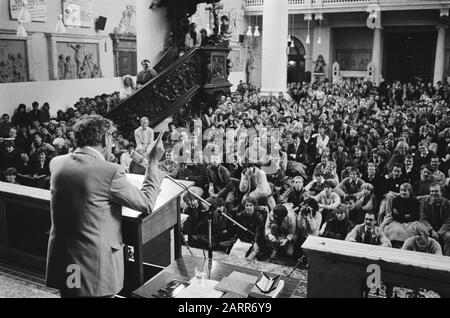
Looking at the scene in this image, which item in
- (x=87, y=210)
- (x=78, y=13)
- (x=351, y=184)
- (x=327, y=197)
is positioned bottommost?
(x=327, y=197)

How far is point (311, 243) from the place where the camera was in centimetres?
263

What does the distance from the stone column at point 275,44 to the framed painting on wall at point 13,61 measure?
8932 mm

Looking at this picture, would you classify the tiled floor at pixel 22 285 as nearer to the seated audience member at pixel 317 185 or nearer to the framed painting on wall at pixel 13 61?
the seated audience member at pixel 317 185

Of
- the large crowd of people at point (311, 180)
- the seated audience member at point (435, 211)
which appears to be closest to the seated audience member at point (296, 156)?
the large crowd of people at point (311, 180)

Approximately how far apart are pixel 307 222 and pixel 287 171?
2972mm

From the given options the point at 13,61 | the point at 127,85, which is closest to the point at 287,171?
the point at 13,61

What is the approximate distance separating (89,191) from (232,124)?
9678 millimetres

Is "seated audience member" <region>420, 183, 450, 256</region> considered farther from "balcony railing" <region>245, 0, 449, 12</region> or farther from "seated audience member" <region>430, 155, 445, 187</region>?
"balcony railing" <region>245, 0, 449, 12</region>

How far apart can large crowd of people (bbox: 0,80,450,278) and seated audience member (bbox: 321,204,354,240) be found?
0.5 inches

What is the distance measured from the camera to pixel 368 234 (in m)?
5.78

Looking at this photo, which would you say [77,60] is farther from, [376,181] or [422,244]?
[422,244]

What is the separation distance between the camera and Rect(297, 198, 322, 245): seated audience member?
6.11 m

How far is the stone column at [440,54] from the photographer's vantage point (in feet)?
80.7

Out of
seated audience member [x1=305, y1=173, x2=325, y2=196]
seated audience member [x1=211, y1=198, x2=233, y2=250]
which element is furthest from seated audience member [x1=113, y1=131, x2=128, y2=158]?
seated audience member [x1=305, y1=173, x2=325, y2=196]
